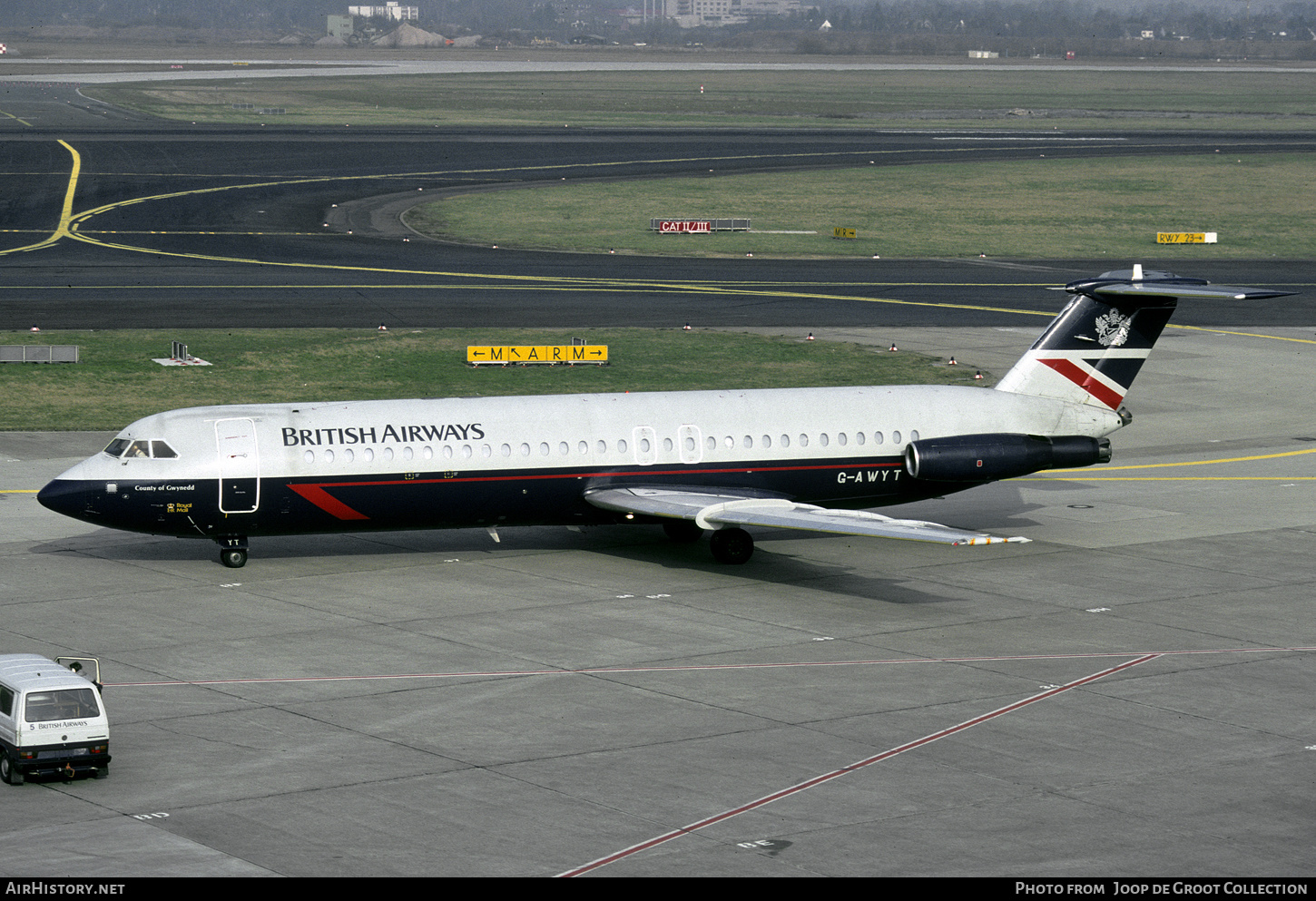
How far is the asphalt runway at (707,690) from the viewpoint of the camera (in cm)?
2178

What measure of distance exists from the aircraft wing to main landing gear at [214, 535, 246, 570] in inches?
304

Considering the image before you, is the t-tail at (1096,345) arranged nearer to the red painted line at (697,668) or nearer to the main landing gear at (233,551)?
the red painted line at (697,668)

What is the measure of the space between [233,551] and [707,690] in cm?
1337

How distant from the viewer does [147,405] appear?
176 ft

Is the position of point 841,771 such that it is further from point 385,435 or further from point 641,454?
point 385,435

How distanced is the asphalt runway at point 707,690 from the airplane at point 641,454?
1.42 m

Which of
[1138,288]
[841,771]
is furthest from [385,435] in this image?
[1138,288]

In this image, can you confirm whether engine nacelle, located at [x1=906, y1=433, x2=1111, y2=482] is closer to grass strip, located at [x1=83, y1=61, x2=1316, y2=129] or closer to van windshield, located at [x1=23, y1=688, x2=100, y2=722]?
van windshield, located at [x1=23, y1=688, x2=100, y2=722]

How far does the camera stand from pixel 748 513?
3622 centimetres

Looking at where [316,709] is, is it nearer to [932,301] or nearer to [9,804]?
[9,804]

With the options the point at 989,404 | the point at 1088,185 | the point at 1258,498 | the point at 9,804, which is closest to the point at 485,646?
the point at 9,804

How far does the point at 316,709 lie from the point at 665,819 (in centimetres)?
754

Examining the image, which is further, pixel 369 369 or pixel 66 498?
pixel 369 369

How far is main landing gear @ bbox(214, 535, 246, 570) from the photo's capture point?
37.0 m
